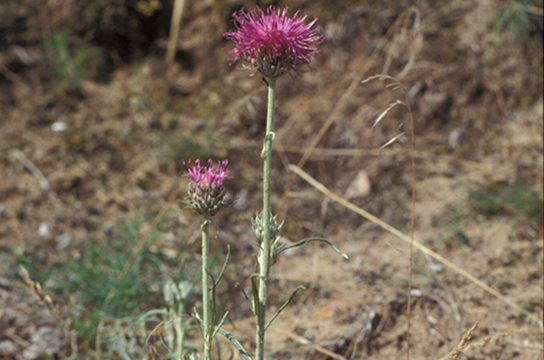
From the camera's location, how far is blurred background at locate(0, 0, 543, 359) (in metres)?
2.45

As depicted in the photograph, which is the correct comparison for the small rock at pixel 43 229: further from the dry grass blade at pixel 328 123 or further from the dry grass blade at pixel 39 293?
the dry grass blade at pixel 328 123

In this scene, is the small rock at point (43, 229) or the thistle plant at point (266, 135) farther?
the small rock at point (43, 229)

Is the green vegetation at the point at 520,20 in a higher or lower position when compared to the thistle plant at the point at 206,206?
higher

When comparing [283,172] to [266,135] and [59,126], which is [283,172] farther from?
[266,135]

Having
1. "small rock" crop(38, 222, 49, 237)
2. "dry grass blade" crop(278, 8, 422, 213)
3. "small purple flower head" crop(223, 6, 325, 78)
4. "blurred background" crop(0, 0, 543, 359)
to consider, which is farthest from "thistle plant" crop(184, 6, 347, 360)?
"small rock" crop(38, 222, 49, 237)

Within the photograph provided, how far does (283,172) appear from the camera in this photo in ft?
11.6

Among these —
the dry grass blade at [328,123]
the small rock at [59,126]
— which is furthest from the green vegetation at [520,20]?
the small rock at [59,126]

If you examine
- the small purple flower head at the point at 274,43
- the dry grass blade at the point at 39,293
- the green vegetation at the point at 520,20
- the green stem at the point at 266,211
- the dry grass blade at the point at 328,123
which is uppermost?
the green vegetation at the point at 520,20

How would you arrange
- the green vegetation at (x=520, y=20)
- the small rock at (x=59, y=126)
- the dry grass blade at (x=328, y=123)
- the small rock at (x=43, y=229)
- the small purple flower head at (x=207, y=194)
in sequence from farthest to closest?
the small rock at (x=59, y=126)
the green vegetation at (x=520, y=20)
the small rock at (x=43, y=229)
the dry grass blade at (x=328, y=123)
the small purple flower head at (x=207, y=194)

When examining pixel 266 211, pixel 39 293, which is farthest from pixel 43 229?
pixel 266 211

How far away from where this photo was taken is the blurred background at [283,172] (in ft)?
8.02

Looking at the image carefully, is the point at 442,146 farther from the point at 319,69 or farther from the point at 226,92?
the point at 226,92

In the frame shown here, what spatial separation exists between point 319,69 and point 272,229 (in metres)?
2.85

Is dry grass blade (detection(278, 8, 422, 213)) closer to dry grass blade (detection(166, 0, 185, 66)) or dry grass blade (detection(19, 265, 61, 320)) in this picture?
dry grass blade (detection(19, 265, 61, 320))
